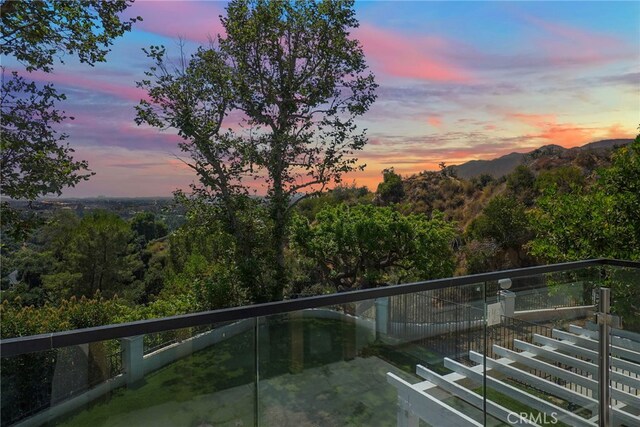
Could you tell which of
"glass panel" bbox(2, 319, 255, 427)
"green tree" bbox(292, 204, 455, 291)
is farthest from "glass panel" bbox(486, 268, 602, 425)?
"green tree" bbox(292, 204, 455, 291)

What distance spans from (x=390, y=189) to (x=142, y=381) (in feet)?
73.7

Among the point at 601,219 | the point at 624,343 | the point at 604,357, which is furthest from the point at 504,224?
the point at 604,357

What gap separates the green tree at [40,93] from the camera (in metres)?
6.08

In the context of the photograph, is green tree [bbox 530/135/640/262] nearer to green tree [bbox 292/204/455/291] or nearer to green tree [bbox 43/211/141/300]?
green tree [bbox 292/204/455/291]

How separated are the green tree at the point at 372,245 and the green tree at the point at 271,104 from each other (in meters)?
1.03

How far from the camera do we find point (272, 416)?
168cm

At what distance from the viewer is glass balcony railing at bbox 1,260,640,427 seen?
4.34 feet

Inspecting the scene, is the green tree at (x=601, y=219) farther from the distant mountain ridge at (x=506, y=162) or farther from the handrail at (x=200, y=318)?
the distant mountain ridge at (x=506, y=162)

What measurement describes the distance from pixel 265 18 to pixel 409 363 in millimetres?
9822

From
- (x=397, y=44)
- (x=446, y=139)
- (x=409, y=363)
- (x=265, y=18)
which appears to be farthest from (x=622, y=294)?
(x=446, y=139)

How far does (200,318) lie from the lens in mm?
1424

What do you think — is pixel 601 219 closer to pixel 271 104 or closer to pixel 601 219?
pixel 601 219

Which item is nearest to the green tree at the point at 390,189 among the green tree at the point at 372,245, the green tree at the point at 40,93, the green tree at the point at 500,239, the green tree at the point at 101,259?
the green tree at the point at 500,239

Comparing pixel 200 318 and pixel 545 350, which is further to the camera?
pixel 545 350
